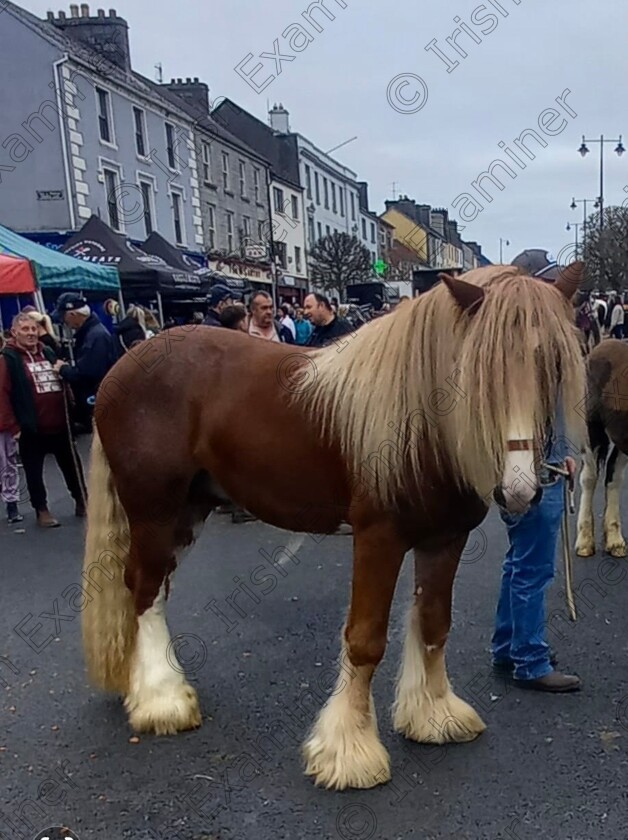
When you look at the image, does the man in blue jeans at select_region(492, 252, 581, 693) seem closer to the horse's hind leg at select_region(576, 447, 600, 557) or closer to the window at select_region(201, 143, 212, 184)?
the horse's hind leg at select_region(576, 447, 600, 557)

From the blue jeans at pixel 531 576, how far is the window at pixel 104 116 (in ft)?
69.6

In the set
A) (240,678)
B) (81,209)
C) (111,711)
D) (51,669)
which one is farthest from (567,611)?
(81,209)

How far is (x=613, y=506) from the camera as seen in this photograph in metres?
4.82

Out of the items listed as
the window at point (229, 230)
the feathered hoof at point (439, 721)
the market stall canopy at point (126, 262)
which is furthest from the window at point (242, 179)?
the feathered hoof at point (439, 721)

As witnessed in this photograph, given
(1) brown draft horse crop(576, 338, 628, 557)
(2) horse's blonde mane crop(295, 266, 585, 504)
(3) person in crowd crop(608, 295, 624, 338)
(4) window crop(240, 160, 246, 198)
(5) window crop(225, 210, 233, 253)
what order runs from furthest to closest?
(4) window crop(240, 160, 246, 198) < (5) window crop(225, 210, 233, 253) < (3) person in crowd crop(608, 295, 624, 338) < (1) brown draft horse crop(576, 338, 628, 557) < (2) horse's blonde mane crop(295, 266, 585, 504)

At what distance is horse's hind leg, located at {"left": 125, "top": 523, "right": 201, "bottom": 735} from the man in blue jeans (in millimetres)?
1398

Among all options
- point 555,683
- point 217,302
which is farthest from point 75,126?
point 555,683

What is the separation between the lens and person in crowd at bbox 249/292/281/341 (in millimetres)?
6340

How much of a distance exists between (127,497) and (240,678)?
3.36 ft

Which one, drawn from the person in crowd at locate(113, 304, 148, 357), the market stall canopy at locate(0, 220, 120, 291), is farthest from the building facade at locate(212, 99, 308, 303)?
the person in crowd at locate(113, 304, 148, 357)

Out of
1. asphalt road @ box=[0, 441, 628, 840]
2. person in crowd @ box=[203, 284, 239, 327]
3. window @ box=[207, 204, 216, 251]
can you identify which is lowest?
asphalt road @ box=[0, 441, 628, 840]

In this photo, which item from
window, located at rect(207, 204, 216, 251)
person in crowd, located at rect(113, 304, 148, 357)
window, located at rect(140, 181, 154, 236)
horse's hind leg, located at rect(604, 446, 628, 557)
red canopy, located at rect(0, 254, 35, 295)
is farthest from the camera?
window, located at rect(207, 204, 216, 251)

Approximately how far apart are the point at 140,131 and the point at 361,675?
78.4 feet

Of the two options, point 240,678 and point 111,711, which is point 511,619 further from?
point 111,711
